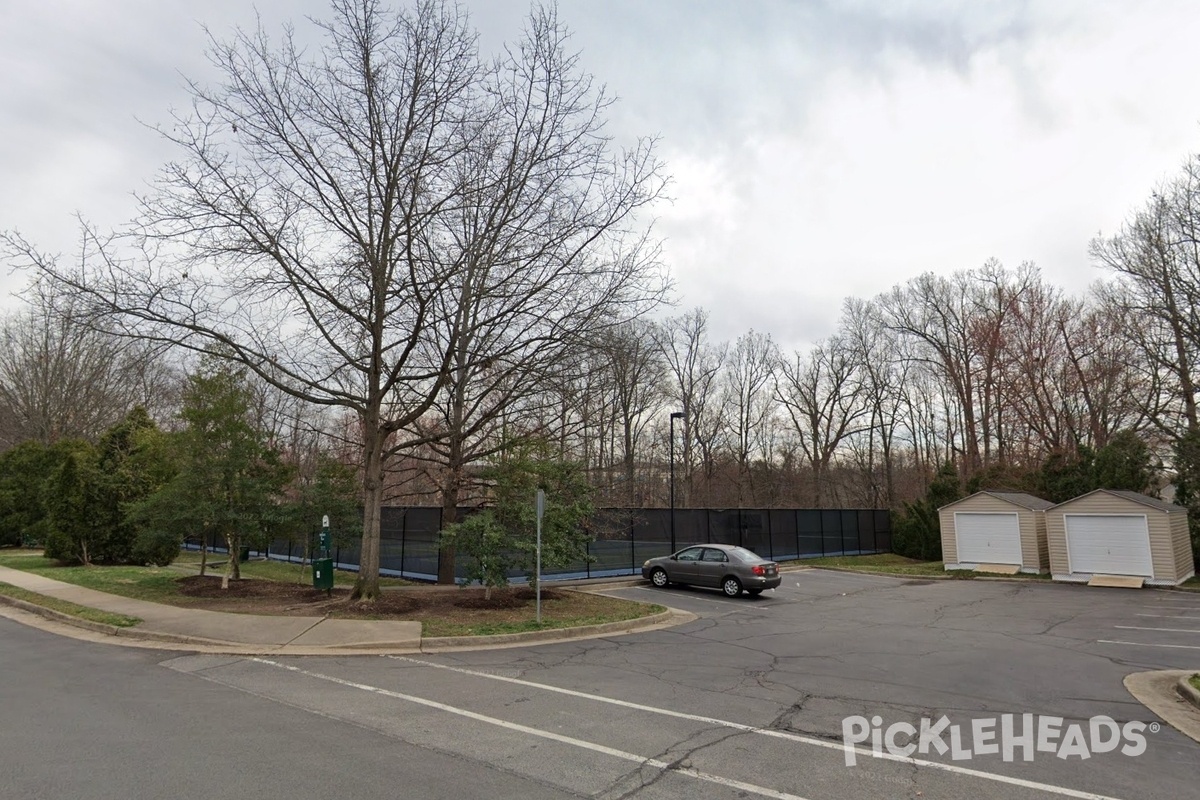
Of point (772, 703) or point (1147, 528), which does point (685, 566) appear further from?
point (1147, 528)

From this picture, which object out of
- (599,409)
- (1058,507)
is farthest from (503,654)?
(1058,507)

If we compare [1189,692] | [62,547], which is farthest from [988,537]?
[62,547]

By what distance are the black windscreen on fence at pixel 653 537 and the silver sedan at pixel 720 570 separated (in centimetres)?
201

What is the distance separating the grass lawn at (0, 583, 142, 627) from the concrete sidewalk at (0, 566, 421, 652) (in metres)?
0.22

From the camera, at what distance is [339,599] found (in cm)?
1449

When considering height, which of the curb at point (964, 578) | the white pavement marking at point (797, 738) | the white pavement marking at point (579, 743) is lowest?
the curb at point (964, 578)

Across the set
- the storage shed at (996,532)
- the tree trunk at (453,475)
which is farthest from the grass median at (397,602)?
the storage shed at (996,532)

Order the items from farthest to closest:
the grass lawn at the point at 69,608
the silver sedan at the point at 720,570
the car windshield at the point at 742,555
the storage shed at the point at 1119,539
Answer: the storage shed at the point at 1119,539 → the car windshield at the point at 742,555 → the silver sedan at the point at 720,570 → the grass lawn at the point at 69,608

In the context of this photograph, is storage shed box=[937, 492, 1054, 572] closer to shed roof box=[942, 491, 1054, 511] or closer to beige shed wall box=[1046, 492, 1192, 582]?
shed roof box=[942, 491, 1054, 511]

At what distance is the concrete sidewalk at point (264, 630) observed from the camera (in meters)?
10.6

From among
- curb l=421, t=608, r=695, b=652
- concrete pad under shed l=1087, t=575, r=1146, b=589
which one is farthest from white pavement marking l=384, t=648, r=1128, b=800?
concrete pad under shed l=1087, t=575, r=1146, b=589

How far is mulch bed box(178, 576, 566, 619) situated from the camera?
1327 centimetres

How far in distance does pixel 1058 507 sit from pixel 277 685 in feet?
88.8

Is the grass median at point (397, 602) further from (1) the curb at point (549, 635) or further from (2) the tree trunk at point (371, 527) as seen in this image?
(2) the tree trunk at point (371, 527)
